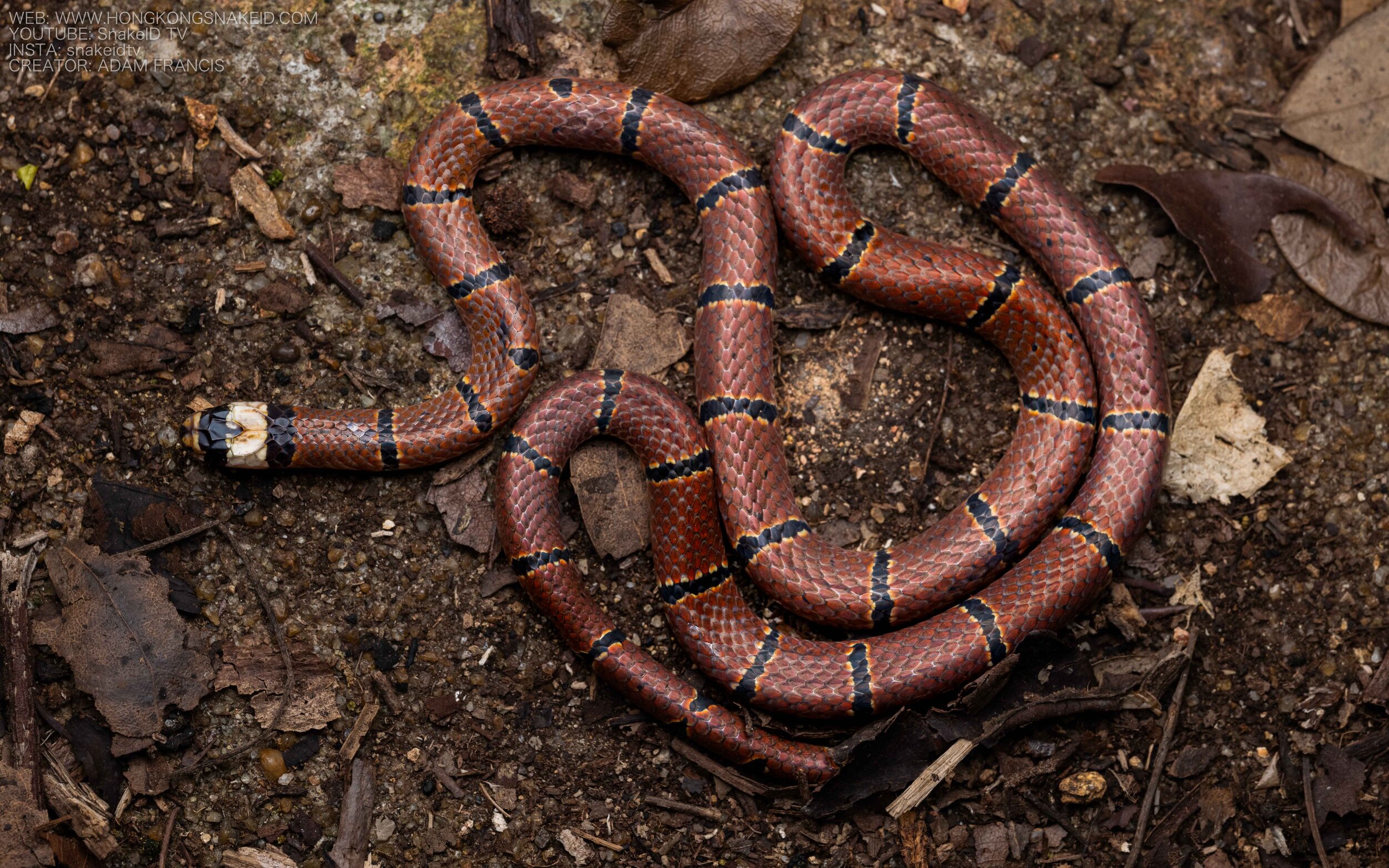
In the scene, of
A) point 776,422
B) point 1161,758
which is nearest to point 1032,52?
point 776,422

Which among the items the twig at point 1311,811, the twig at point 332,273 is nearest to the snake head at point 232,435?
the twig at point 332,273

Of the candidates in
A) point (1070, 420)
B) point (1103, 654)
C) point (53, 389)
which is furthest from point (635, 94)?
point (1103, 654)

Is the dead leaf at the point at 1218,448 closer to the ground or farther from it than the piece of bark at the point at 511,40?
closer to the ground

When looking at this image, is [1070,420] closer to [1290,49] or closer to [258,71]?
[1290,49]

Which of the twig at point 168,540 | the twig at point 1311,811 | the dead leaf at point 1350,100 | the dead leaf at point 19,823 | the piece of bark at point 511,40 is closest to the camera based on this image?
the dead leaf at point 19,823

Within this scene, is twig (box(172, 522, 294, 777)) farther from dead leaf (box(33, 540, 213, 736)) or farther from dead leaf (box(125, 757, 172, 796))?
dead leaf (box(33, 540, 213, 736))

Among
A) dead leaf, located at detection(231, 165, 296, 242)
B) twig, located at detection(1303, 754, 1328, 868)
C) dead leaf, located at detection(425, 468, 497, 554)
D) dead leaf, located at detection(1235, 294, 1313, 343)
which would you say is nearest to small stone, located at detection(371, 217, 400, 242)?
dead leaf, located at detection(231, 165, 296, 242)

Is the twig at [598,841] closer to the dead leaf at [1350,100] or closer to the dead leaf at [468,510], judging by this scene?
the dead leaf at [468,510]
